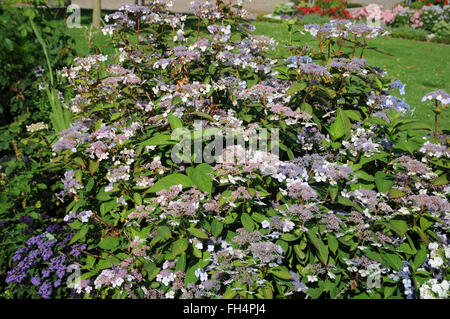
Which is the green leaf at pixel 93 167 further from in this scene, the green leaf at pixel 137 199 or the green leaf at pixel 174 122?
the green leaf at pixel 174 122

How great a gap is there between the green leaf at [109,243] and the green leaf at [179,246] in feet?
1.73

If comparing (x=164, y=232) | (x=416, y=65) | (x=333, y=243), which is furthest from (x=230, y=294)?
(x=416, y=65)

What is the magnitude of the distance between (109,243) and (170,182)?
0.56 metres

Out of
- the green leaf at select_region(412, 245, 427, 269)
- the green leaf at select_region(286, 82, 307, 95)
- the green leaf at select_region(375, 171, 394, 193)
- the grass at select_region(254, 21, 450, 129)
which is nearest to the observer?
the green leaf at select_region(412, 245, 427, 269)

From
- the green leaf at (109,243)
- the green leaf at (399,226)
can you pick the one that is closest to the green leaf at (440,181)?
the green leaf at (399,226)

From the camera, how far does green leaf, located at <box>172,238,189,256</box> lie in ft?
6.42

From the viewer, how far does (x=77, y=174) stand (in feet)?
7.89

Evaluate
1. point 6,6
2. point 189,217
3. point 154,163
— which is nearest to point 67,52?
point 6,6

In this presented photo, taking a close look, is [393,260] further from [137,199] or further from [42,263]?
[42,263]

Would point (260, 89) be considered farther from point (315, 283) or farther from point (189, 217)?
point (315, 283)

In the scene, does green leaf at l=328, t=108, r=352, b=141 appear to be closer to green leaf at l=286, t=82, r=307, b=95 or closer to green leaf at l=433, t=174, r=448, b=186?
green leaf at l=286, t=82, r=307, b=95

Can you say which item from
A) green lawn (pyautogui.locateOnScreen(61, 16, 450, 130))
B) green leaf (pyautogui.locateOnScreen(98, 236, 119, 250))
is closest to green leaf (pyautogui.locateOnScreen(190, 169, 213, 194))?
green leaf (pyautogui.locateOnScreen(98, 236, 119, 250))

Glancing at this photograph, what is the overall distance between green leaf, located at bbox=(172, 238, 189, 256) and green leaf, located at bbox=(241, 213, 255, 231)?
33 cm

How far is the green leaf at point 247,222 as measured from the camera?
2.07 m
